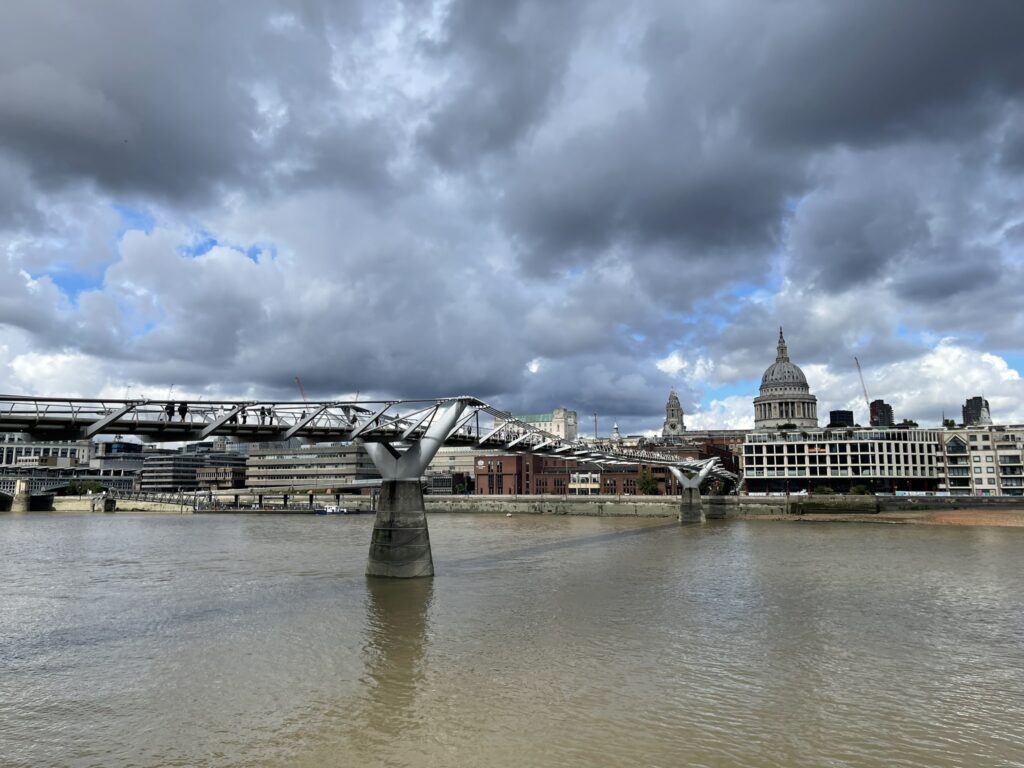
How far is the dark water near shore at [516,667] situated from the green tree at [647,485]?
78578 mm

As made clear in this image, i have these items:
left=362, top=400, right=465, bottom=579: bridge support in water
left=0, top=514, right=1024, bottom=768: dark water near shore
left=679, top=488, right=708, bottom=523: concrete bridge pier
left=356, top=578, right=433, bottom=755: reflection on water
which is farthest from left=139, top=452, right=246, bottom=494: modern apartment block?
left=356, top=578, right=433, bottom=755: reflection on water

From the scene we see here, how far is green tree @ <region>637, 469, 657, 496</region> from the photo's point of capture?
115750 mm

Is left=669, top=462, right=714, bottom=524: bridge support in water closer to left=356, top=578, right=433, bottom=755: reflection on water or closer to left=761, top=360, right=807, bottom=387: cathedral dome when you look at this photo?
left=356, top=578, right=433, bottom=755: reflection on water

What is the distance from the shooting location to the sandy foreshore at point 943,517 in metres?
73.2

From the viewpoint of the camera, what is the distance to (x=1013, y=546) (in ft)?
162

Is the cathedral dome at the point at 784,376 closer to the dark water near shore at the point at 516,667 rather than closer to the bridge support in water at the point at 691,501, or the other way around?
the bridge support in water at the point at 691,501

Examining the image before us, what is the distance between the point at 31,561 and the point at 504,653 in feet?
123

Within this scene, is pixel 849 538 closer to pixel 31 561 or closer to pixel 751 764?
pixel 751 764

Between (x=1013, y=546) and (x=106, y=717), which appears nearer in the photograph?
(x=106, y=717)

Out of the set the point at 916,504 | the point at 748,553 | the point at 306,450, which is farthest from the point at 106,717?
the point at 306,450

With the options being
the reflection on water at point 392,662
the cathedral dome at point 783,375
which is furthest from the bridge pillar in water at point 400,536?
the cathedral dome at point 783,375

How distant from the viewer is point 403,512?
33.8 metres

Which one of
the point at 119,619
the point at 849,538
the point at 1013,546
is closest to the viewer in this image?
the point at 119,619

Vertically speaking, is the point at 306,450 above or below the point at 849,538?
above
